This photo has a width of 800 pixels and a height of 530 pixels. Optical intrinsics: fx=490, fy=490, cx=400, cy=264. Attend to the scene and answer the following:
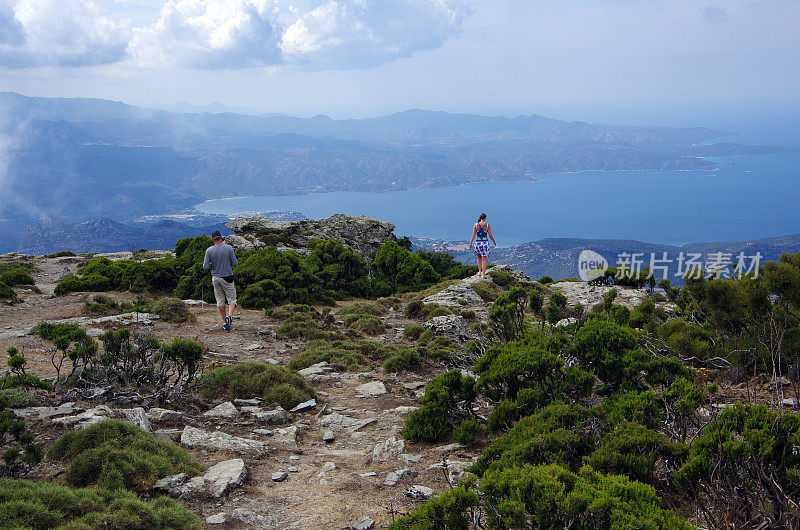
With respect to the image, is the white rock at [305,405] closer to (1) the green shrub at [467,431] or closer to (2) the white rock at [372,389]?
(2) the white rock at [372,389]

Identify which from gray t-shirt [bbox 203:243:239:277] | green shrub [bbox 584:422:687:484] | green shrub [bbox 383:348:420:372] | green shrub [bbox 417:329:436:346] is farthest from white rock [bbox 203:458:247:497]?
gray t-shirt [bbox 203:243:239:277]

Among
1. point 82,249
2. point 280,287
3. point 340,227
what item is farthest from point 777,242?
point 82,249

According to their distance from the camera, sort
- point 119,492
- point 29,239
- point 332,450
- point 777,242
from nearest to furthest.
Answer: point 119,492 < point 332,450 < point 777,242 < point 29,239

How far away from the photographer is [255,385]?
7598 mm

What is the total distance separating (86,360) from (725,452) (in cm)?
725

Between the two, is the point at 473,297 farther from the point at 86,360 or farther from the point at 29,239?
the point at 29,239

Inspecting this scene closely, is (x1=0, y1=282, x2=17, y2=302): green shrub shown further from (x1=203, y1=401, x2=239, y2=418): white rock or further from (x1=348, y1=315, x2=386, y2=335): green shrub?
(x1=203, y1=401, x2=239, y2=418): white rock

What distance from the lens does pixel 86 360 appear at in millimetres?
6641

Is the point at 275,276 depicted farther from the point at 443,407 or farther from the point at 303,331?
the point at 443,407

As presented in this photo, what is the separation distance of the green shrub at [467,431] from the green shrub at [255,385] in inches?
119

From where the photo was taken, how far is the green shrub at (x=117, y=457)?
4.24 meters

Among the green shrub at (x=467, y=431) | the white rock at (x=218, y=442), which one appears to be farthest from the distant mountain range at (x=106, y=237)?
the green shrub at (x=467, y=431)

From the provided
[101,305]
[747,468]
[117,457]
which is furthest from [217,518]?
[101,305]

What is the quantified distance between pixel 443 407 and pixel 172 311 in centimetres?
996
